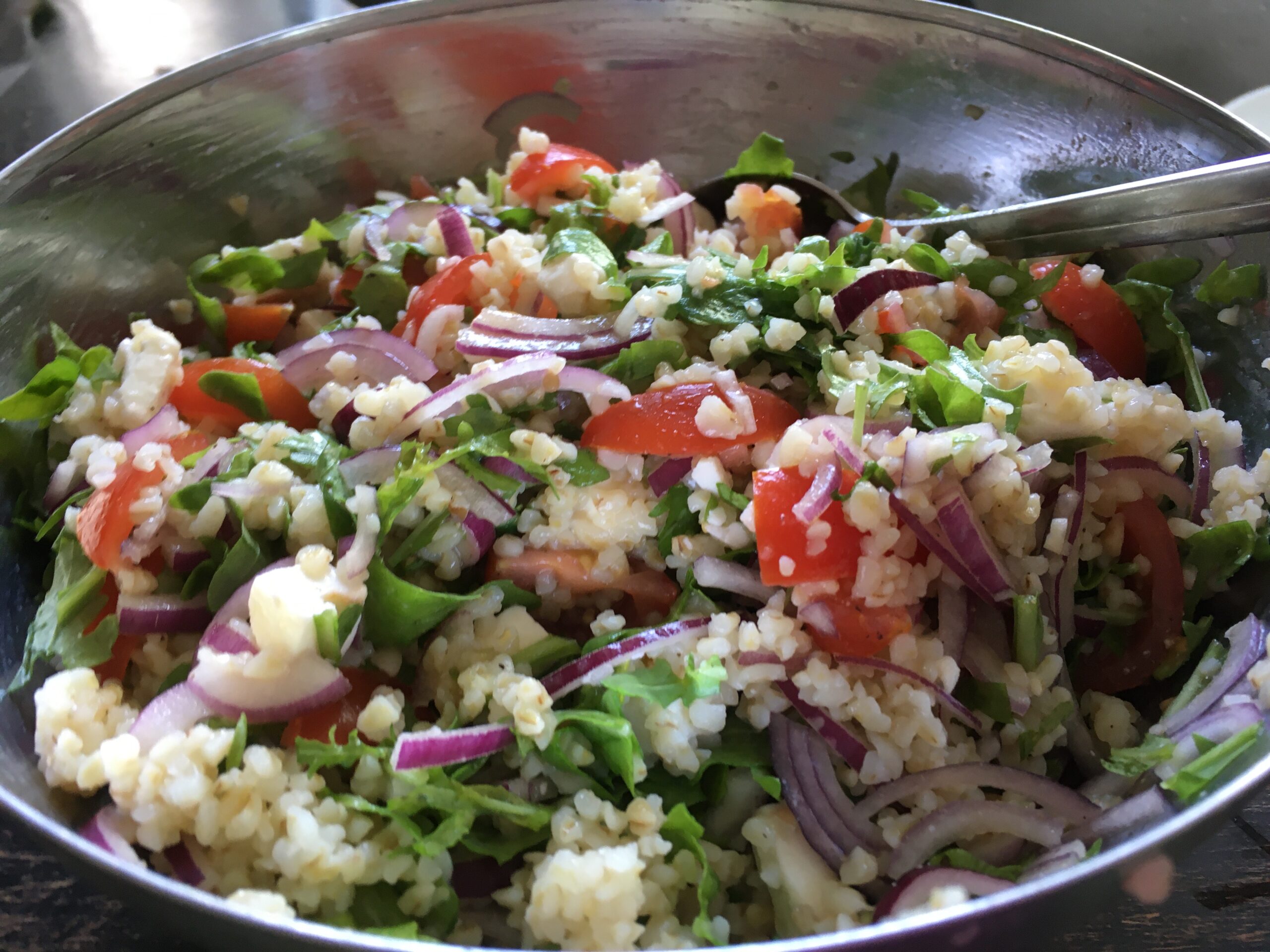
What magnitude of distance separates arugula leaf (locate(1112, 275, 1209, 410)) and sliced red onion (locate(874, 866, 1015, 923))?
0.89 m

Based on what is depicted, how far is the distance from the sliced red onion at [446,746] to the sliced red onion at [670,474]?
40 cm

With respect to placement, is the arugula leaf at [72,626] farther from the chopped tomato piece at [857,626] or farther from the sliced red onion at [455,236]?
the chopped tomato piece at [857,626]

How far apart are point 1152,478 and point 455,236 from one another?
1.23m

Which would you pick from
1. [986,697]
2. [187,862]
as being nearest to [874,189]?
[986,697]

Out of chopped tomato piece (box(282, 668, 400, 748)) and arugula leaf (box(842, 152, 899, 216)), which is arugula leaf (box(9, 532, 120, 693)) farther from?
arugula leaf (box(842, 152, 899, 216))

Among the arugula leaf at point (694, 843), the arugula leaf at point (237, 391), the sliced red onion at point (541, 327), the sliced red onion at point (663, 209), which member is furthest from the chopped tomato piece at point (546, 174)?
the arugula leaf at point (694, 843)

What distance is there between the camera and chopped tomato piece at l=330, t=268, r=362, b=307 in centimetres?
177

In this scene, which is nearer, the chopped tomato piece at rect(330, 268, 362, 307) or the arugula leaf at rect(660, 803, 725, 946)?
the arugula leaf at rect(660, 803, 725, 946)

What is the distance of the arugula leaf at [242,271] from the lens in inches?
67.4

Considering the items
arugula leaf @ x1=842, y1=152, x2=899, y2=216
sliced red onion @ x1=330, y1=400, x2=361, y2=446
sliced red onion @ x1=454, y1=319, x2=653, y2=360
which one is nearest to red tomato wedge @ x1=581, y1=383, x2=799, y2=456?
sliced red onion @ x1=454, y1=319, x2=653, y2=360

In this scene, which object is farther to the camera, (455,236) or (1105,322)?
(455,236)

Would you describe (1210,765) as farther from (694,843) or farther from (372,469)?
(372,469)

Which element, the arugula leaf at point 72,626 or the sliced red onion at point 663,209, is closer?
the arugula leaf at point 72,626

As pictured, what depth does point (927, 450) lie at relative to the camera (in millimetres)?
1159
